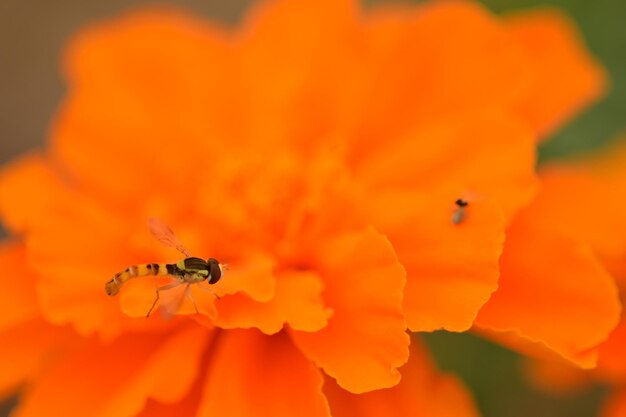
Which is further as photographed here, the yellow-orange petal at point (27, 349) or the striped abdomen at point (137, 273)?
the yellow-orange petal at point (27, 349)

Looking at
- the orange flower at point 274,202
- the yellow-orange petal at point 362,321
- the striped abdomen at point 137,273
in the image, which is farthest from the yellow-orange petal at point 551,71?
the striped abdomen at point 137,273

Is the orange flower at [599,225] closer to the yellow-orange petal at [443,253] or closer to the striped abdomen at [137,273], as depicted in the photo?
the yellow-orange petal at [443,253]

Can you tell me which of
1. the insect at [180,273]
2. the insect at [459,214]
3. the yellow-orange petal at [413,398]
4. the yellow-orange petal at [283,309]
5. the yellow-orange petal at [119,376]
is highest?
the insect at [180,273]

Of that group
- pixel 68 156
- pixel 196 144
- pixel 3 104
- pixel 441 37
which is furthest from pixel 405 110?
pixel 3 104

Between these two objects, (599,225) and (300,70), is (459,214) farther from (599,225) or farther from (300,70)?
(300,70)

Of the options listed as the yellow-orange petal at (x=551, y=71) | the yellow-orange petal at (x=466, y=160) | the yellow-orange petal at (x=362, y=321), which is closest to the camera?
the yellow-orange petal at (x=362, y=321)

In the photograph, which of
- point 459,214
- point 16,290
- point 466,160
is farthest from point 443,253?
point 16,290

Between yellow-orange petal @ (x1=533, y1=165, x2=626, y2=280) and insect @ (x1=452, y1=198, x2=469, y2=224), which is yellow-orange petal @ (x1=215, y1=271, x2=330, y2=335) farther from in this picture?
yellow-orange petal @ (x1=533, y1=165, x2=626, y2=280)
